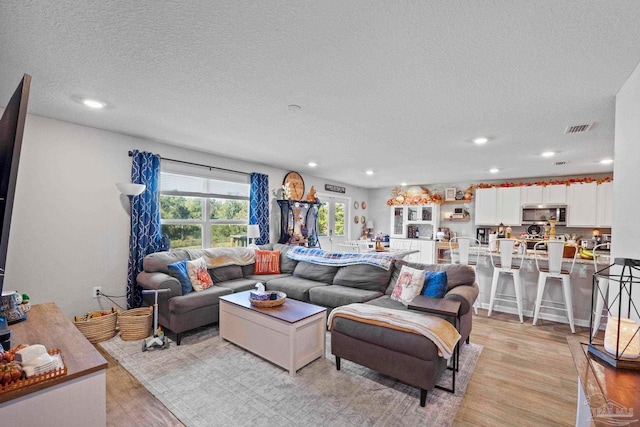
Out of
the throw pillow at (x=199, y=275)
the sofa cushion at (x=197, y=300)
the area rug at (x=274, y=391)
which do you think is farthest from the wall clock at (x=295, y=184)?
the area rug at (x=274, y=391)

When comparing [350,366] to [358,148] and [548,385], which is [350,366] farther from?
[358,148]

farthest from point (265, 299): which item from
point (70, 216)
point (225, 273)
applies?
point (70, 216)

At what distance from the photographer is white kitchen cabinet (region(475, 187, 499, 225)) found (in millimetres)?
6734

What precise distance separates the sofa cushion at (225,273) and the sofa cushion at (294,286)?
0.51 meters

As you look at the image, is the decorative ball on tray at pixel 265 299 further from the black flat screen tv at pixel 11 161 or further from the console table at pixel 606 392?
the console table at pixel 606 392

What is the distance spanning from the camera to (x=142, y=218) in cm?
372

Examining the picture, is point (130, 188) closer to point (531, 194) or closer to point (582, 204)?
point (531, 194)

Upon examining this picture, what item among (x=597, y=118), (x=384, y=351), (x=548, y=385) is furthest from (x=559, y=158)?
(x=384, y=351)

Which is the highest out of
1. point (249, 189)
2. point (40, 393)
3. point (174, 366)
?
point (249, 189)

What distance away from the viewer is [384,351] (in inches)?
91.3

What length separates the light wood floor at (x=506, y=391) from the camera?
6.63 ft

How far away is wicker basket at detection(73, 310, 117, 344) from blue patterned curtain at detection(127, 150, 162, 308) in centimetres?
38

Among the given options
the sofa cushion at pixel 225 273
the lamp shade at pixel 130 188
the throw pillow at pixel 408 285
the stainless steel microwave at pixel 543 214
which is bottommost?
the sofa cushion at pixel 225 273

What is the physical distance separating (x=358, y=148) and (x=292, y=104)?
5.65 feet
